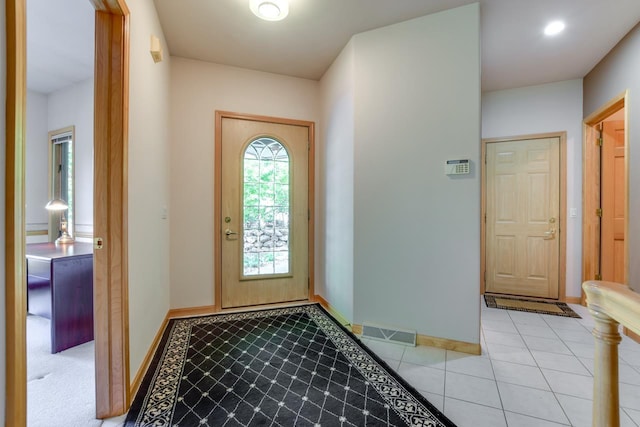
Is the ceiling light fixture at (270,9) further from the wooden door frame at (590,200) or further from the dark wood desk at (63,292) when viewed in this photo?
the wooden door frame at (590,200)

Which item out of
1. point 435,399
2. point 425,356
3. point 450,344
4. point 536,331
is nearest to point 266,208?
point 425,356

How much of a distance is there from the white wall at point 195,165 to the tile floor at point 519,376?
1900 millimetres

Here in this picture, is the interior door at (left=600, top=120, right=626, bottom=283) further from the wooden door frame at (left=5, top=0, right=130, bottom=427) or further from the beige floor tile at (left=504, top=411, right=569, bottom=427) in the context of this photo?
the wooden door frame at (left=5, top=0, right=130, bottom=427)

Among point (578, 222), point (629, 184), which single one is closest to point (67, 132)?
point (629, 184)

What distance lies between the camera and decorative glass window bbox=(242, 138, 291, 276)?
3.15 metres

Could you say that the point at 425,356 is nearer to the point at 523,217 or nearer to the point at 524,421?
the point at 524,421

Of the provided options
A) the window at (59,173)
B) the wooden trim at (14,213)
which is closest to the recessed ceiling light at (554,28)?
the wooden trim at (14,213)

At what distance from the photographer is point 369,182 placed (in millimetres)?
2506

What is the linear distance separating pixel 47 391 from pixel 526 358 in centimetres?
327

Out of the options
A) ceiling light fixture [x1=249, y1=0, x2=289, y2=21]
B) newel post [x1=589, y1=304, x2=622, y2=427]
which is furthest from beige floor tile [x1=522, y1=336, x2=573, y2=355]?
ceiling light fixture [x1=249, y1=0, x2=289, y2=21]

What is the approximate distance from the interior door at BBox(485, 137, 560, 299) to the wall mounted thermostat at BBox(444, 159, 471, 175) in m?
1.87

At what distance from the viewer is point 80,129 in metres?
3.35

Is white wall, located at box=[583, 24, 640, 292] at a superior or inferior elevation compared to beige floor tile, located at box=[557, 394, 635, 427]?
superior

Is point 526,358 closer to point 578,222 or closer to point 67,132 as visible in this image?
point 578,222
